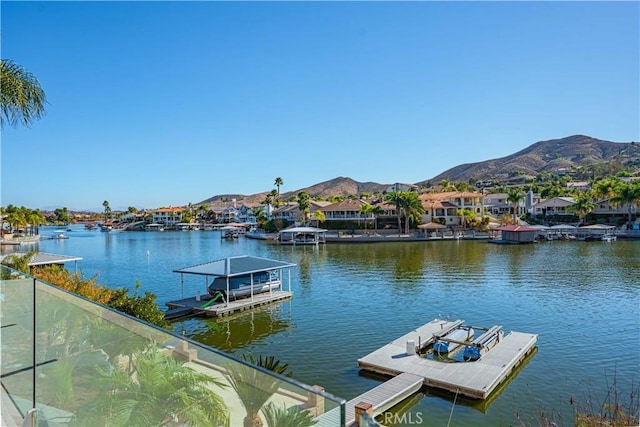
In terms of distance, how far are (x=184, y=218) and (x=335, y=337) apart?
399ft

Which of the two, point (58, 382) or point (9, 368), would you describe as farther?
point (9, 368)

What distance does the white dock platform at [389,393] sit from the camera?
1065 centimetres

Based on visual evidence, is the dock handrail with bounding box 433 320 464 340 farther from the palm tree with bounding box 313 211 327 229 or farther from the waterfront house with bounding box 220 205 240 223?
the waterfront house with bounding box 220 205 240 223

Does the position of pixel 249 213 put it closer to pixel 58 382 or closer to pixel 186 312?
pixel 186 312

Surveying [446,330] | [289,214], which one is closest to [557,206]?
[289,214]

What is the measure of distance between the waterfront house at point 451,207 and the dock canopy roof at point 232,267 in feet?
174

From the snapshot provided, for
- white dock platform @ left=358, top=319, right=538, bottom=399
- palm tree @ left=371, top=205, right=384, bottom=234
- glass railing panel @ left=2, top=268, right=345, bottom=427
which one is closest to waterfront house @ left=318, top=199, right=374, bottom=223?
palm tree @ left=371, top=205, right=384, bottom=234

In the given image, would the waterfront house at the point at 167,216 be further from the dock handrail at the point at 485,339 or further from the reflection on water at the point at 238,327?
the dock handrail at the point at 485,339

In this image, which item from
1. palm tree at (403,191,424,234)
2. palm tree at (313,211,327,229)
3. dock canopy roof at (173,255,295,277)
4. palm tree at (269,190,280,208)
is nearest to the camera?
dock canopy roof at (173,255,295,277)

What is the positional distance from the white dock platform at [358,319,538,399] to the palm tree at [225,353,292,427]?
1031 cm

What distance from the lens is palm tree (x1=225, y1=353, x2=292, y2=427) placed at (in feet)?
8.08

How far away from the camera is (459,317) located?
19875 mm

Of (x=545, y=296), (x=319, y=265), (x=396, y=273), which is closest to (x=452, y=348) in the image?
(x=545, y=296)

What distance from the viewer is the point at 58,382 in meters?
4.04
